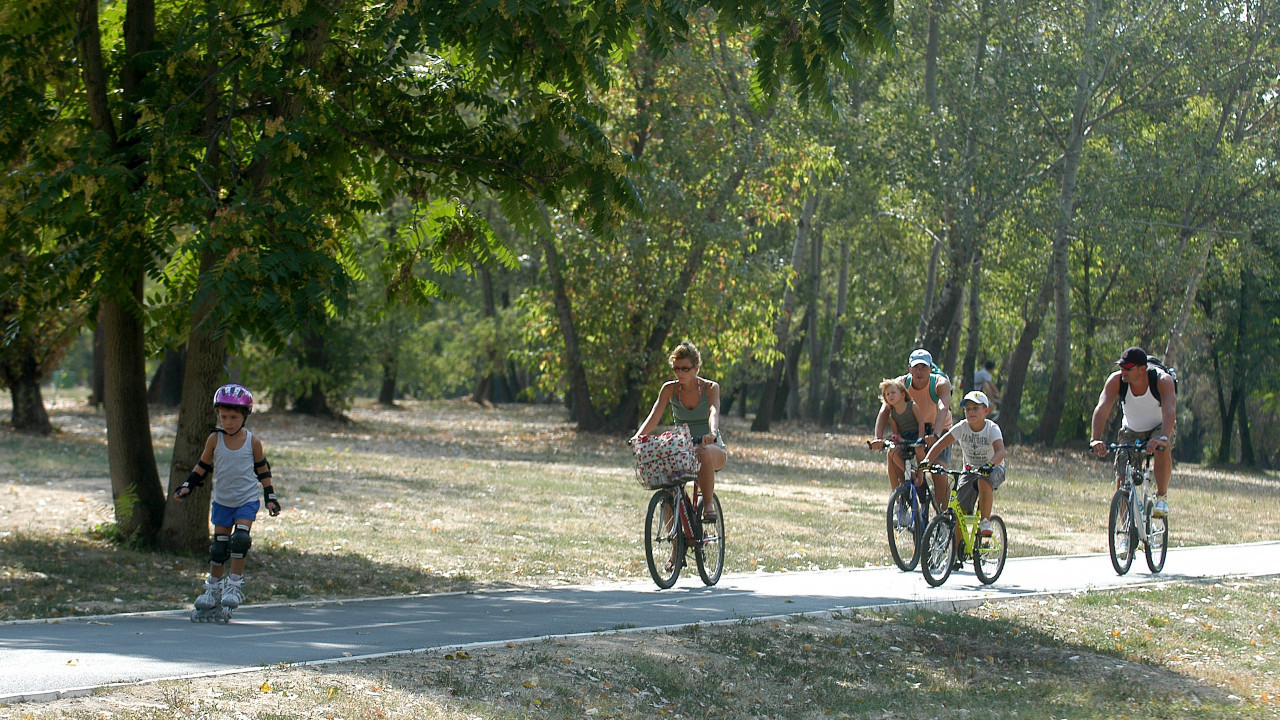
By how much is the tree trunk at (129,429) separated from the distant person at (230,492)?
2853mm

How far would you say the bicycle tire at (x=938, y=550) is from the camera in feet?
35.4

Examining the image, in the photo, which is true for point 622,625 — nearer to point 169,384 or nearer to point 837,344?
point 169,384

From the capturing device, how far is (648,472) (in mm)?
10234

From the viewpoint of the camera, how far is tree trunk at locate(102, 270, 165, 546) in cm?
1144

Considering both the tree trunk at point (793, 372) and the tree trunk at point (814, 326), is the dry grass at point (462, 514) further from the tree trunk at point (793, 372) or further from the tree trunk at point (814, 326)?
the tree trunk at point (793, 372)

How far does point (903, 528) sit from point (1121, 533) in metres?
2.33

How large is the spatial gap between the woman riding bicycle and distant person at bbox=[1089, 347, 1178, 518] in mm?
3577

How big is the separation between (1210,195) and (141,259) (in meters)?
29.4

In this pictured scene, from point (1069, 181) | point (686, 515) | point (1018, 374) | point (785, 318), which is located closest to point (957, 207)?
point (1069, 181)

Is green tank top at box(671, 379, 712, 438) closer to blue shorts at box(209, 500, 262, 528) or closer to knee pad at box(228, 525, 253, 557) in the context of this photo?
blue shorts at box(209, 500, 262, 528)

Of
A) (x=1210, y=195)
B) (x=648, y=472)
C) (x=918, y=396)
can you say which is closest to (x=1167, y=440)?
(x=918, y=396)

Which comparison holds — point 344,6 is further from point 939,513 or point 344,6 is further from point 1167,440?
point 1167,440

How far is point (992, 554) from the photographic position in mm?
11461

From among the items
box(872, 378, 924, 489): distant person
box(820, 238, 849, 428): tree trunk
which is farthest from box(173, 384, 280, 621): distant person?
box(820, 238, 849, 428): tree trunk
